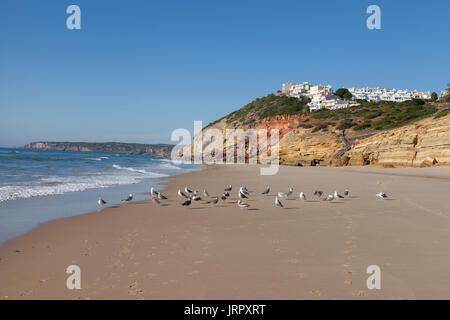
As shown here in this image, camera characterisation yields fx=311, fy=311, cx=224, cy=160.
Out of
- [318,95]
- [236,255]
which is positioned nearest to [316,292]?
[236,255]

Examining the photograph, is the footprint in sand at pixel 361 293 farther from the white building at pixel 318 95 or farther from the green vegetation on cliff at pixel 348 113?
the white building at pixel 318 95

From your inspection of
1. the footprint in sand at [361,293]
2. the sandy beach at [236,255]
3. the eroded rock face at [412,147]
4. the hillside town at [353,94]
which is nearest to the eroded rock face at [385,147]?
the eroded rock face at [412,147]

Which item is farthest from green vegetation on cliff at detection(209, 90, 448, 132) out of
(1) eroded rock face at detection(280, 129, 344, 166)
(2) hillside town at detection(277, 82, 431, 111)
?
(2) hillside town at detection(277, 82, 431, 111)

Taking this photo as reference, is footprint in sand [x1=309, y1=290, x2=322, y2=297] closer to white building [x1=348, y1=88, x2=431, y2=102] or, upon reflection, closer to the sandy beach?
the sandy beach

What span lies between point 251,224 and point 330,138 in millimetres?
49329

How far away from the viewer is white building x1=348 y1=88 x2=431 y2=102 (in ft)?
495

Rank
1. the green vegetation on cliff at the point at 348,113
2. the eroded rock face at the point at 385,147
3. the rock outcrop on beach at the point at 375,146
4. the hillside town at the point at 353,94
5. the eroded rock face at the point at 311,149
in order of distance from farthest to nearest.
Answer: the hillside town at the point at 353,94, the green vegetation on cliff at the point at 348,113, the eroded rock face at the point at 311,149, the rock outcrop on beach at the point at 375,146, the eroded rock face at the point at 385,147

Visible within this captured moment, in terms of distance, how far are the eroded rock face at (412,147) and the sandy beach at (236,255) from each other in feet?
73.6

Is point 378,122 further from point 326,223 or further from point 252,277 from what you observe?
point 252,277

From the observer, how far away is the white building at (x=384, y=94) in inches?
5945

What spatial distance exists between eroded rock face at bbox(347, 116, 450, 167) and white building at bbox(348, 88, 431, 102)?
128m
